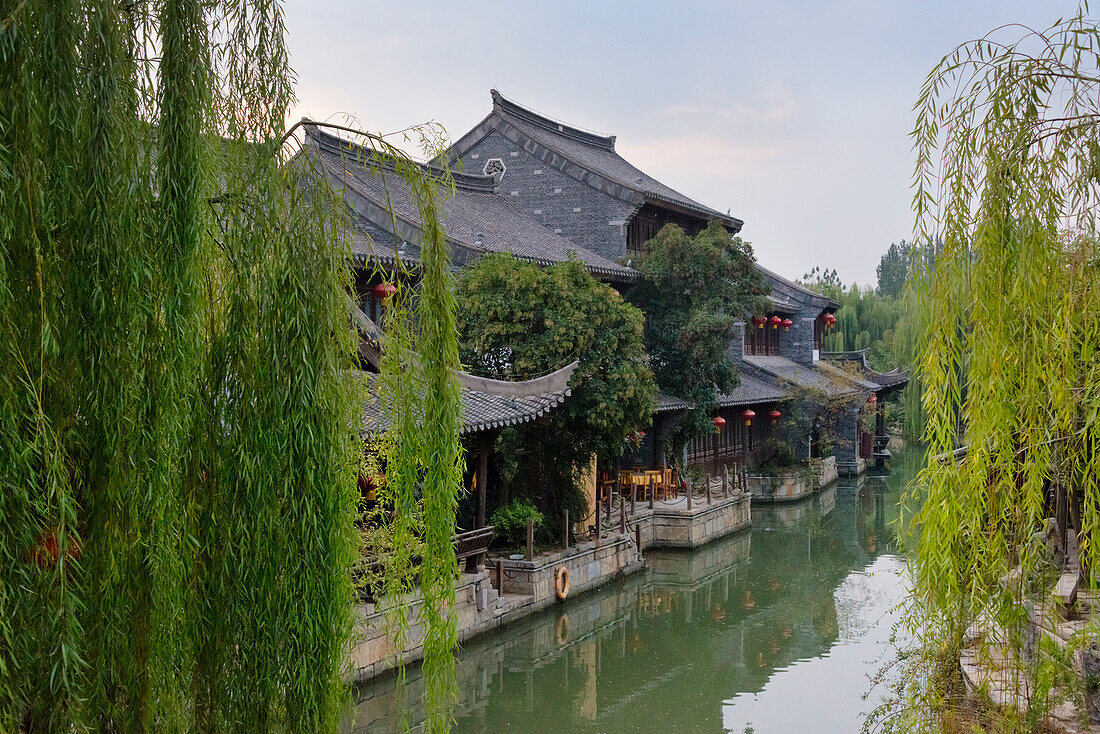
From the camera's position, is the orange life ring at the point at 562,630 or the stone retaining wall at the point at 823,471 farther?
the stone retaining wall at the point at 823,471

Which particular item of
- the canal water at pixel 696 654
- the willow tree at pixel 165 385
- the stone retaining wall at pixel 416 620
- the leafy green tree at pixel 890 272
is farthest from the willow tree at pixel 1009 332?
the leafy green tree at pixel 890 272

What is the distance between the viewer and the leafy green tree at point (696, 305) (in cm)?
1731

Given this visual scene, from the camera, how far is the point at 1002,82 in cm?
296

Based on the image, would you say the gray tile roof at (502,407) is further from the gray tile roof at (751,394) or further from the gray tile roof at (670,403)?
the gray tile roof at (751,394)

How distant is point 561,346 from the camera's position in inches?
501

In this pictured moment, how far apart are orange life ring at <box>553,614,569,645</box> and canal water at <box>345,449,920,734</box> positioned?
0.08ft

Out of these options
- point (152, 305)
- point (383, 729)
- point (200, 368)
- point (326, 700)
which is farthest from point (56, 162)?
point (383, 729)

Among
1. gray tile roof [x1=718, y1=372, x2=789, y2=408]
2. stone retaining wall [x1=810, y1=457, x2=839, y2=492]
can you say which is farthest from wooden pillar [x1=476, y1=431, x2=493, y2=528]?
stone retaining wall [x1=810, y1=457, x2=839, y2=492]

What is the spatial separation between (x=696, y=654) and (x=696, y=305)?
7.51m

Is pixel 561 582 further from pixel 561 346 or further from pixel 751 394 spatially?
pixel 751 394

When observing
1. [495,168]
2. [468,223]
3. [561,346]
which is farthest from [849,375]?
[561,346]

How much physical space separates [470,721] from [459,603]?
187cm

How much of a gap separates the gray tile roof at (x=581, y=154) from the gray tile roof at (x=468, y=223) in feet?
4.38

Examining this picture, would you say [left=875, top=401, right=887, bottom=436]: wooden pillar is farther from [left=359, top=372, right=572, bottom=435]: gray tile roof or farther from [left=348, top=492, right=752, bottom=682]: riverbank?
[left=359, top=372, right=572, bottom=435]: gray tile roof
